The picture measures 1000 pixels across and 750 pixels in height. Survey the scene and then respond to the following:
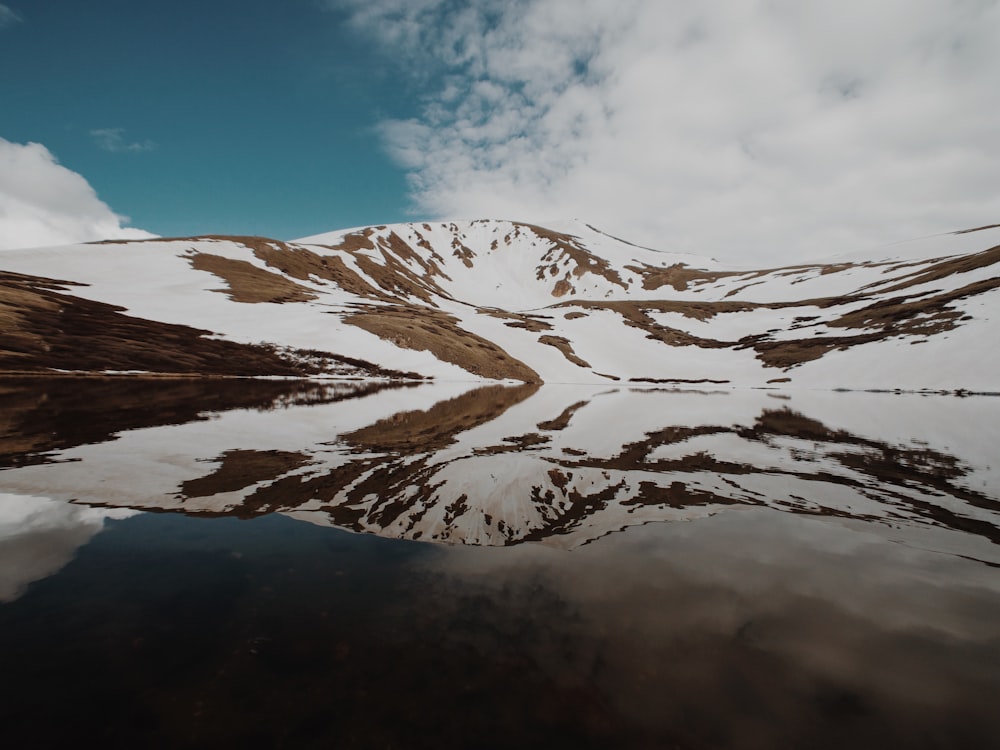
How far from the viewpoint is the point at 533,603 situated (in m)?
6.61

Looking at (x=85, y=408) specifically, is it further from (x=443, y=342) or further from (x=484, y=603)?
(x=443, y=342)

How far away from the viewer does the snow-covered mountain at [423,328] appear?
57906 millimetres

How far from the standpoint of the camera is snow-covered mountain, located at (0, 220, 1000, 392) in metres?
57.9

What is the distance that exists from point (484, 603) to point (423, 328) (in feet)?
272

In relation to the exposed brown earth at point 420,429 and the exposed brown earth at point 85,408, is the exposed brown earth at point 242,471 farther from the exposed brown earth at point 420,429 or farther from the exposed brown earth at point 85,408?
the exposed brown earth at point 85,408

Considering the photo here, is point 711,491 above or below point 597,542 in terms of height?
above

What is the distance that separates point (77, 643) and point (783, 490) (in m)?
16.0

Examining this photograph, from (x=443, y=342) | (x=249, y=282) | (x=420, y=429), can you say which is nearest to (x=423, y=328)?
(x=443, y=342)

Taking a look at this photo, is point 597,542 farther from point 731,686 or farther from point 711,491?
point 711,491

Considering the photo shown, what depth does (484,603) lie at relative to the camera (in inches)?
259

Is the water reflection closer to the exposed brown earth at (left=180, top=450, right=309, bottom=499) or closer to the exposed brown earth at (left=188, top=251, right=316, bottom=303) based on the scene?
the exposed brown earth at (left=180, top=450, right=309, bottom=499)

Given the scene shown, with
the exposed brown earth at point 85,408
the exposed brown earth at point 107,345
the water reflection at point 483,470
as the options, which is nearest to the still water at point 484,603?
the water reflection at point 483,470

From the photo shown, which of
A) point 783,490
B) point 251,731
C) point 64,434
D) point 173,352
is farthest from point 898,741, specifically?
point 173,352

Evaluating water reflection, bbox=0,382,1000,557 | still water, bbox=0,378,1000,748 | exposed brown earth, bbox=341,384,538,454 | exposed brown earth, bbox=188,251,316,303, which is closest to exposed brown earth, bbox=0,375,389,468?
water reflection, bbox=0,382,1000,557
